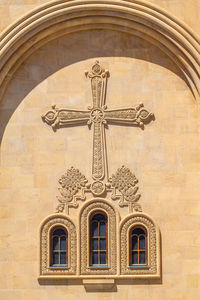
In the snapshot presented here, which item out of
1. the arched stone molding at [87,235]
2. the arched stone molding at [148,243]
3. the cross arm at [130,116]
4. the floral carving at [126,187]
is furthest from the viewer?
the cross arm at [130,116]

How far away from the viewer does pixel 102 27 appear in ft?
63.8

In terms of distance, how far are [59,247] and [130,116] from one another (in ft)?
11.5

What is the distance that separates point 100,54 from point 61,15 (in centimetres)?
131

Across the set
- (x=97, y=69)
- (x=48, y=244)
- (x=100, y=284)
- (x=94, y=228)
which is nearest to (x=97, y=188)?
(x=94, y=228)

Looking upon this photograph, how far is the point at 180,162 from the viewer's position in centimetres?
1888

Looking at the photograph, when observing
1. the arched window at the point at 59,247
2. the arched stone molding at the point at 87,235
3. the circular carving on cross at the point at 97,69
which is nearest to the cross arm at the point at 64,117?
the circular carving on cross at the point at 97,69

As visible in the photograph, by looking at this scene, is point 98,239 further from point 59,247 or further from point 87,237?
point 59,247

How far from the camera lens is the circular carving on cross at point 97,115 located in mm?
19234

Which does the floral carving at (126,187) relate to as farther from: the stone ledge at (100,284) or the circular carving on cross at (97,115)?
the stone ledge at (100,284)

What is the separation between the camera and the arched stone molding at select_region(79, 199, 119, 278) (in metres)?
18.8

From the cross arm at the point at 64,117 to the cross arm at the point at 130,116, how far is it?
553mm

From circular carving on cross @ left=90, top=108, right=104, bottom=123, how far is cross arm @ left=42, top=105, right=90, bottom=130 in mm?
109

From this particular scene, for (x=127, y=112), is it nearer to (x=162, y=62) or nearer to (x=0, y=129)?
(x=162, y=62)

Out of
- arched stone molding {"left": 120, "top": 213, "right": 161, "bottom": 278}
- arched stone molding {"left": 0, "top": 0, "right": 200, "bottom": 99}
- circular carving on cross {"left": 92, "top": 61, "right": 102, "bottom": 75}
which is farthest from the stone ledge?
circular carving on cross {"left": 92, "top": 61, "right": 102, "bottom": 75}
